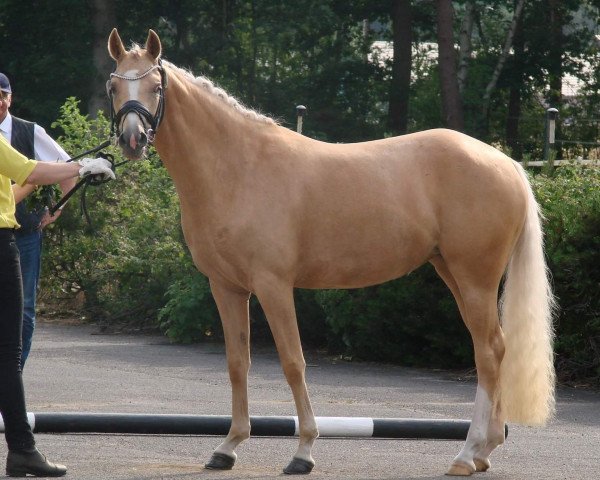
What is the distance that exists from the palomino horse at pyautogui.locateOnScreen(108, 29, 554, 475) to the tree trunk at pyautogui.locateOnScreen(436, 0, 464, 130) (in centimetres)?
2250

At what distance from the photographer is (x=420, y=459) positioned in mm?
7637

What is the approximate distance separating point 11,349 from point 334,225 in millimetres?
1901

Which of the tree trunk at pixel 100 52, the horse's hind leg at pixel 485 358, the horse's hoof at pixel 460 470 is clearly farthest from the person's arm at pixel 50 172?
the tree trunk at pixel 100 52

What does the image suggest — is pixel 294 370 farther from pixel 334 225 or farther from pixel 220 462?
pixel 334 225

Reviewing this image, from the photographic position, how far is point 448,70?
30.1 m

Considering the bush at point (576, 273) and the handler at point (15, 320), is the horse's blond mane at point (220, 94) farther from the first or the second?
the bush at point (576, 273)

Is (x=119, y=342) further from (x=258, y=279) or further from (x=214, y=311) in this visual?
(x=258, y=279)

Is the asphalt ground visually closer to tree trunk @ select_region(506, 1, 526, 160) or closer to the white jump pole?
the white jump pole

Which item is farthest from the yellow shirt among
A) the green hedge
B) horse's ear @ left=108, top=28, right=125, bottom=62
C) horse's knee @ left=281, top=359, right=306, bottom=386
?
the green hedge

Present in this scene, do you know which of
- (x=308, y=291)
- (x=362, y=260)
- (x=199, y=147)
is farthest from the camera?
(x=308, y=291)

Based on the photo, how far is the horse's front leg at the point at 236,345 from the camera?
7406 mm

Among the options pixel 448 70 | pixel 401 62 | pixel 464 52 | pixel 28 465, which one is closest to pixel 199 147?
pixel 28 465

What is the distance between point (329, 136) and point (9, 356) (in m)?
28.9

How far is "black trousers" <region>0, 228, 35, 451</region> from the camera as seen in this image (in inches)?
264
